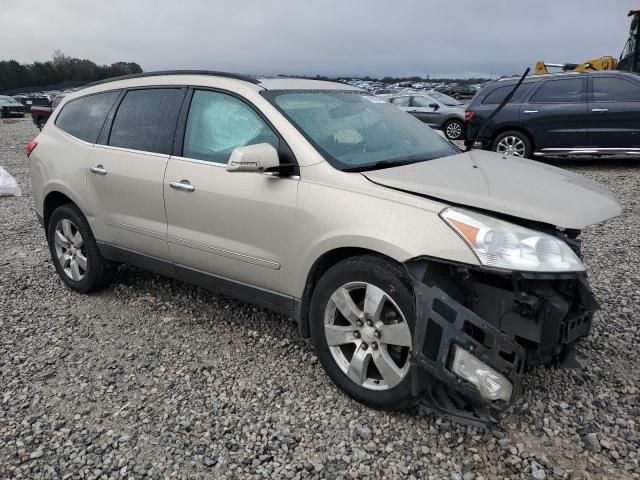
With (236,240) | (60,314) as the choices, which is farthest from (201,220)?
(60,314)

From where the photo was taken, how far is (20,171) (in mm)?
11953

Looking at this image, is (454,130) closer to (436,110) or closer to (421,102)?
(436,110)

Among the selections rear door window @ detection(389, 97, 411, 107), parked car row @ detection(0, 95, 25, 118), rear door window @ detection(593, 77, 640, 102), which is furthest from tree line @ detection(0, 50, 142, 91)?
rear door window @ detection(593, 77, 640, 102)

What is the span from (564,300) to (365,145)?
4.70 ft

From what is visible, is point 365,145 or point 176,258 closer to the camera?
point 365,145

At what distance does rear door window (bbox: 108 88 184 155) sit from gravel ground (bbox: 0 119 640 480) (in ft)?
4.16

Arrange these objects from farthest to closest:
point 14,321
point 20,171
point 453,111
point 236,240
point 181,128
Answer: point 453,111
point 20,171
point 14,321
point 181,128
point 236,240

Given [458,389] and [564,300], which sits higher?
[564,300]

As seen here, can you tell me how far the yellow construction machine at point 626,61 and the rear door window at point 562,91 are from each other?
323cm

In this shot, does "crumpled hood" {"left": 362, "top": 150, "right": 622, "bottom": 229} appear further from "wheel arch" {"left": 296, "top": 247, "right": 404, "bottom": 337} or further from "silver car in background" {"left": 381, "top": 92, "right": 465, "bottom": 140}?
"silver car in background" {"left": 381, "top": 92, "right": 465, "bottom": 140}

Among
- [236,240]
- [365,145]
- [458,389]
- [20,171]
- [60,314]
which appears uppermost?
[365,145]

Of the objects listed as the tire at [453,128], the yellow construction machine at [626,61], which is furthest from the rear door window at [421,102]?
the yellow construction machine at [626,61]

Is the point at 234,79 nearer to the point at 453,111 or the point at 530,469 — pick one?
the point at 530,469

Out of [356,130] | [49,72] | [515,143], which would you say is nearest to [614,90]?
[515,143]
